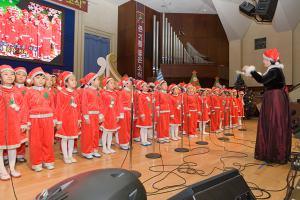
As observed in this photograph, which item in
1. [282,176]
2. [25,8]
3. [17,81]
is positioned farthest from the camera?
[25,8]

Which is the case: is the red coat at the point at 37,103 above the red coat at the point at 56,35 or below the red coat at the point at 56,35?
below

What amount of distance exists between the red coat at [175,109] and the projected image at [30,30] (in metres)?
4.18

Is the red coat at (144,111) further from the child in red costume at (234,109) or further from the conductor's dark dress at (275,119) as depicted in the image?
the child in red costume at (234,109)

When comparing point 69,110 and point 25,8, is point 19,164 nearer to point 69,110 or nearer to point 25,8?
point 69,110

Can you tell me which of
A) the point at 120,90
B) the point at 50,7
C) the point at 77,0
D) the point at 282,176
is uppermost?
the point at 77,0

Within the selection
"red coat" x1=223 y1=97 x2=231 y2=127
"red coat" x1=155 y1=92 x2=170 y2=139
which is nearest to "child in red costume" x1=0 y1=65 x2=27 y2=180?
"red coat" x1=155 y1=92 x2=170 y2=139

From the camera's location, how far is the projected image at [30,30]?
21.9ft

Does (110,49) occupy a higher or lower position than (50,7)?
lower

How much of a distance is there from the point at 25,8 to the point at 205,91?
5580 millimetres

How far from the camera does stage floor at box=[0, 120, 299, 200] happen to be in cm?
286

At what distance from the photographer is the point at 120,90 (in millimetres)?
5230

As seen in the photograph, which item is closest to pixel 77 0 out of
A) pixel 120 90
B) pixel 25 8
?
pixel 25 8

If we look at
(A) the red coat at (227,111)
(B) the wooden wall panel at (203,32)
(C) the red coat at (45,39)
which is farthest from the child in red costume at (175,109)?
(B) the wooden wall panel at (203,32)

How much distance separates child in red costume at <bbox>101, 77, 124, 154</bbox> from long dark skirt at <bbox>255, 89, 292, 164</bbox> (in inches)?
97.3
